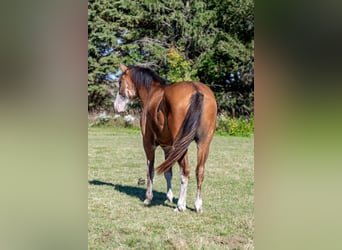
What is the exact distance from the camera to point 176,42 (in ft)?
4.86

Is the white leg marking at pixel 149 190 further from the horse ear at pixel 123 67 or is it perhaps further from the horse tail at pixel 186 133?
the horse ear at pixel 123 67

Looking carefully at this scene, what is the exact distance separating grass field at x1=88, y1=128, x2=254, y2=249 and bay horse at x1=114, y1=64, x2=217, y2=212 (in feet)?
0.09

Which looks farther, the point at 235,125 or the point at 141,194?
the point at 141,194

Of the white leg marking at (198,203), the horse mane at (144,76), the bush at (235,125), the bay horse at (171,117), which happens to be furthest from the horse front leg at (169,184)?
the horse mane at (144,76)

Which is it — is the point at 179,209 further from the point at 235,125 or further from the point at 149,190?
the point at 235,125

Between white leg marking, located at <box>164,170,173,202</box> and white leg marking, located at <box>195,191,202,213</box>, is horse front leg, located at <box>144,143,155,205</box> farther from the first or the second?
white leg marking, located at <box>195,191,202,213</box>

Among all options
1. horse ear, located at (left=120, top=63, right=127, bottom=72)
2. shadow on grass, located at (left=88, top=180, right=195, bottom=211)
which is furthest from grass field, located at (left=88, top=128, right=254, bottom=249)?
horse ear, located at (left=120, top=63, right=127, bottom=72)

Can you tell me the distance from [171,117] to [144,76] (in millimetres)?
217


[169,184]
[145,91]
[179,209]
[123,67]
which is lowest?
[179,209]

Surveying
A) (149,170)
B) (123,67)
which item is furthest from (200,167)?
(123,67)

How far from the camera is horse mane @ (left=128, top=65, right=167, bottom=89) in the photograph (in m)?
1.53
